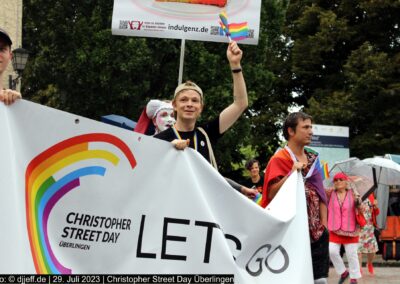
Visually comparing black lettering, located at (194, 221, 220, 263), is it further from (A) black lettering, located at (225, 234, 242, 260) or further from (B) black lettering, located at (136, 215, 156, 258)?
(B) black lettering, located at (136, 215, 156, 258)

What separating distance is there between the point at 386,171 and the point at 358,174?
178 cm

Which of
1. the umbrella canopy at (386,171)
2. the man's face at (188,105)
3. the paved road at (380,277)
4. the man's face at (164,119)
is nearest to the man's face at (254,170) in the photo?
the paved road at (380,277)

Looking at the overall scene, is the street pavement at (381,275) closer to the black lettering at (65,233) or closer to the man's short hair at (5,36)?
the black lettering at (65,233)

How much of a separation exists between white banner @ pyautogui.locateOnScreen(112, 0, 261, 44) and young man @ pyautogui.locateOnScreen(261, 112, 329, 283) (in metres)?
Answer: 1.84

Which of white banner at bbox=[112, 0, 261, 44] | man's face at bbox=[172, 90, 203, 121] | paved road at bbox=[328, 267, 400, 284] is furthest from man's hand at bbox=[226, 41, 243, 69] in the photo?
paved road at bbox=[328, 267, 400, 284]

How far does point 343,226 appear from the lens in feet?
38.8

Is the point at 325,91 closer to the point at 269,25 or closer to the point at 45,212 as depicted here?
the point at 269,25

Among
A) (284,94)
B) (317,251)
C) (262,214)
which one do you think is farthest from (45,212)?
(284,94)

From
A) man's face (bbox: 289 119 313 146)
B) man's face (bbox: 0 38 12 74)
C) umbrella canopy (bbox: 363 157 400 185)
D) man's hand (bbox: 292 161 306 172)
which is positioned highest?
man's face (bbox: 0 38 12 74)

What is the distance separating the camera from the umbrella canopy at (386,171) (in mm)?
17948

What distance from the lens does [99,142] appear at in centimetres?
444

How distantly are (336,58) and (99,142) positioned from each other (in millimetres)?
29855

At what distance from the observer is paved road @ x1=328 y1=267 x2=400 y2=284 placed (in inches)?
508

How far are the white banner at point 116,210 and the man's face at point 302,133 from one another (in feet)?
4.57
